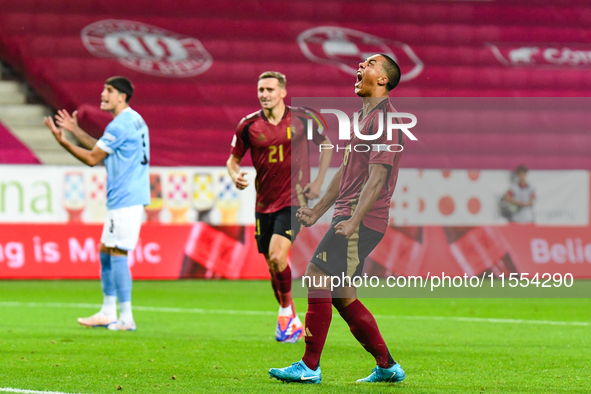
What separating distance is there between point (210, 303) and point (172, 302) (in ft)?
1.45

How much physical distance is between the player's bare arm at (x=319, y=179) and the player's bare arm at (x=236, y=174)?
0.49m

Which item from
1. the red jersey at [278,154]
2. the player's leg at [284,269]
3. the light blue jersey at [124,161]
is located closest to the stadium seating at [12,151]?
the light blue jersey at [124,161]

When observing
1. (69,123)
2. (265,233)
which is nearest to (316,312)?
(265,233)

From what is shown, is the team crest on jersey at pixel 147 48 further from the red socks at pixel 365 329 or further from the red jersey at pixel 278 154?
the red socks at pixel 365 329

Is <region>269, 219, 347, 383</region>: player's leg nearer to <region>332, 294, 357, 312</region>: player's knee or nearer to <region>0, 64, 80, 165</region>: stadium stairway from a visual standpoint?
<region>332, 294, 357, 312</region>: player's knee

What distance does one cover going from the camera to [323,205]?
4480mm

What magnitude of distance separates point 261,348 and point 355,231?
1970mm

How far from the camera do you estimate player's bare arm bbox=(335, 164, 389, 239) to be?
4.16 metres

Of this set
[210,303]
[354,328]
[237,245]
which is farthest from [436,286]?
[354,328]

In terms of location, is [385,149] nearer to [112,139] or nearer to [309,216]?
[309,216]

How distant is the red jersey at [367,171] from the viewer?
4.19 m

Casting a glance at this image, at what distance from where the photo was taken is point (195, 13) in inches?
729

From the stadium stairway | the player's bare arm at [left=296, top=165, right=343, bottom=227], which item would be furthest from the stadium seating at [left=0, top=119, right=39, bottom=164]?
the player's bare arm at [left=296, top=165, right=343, bottom=227]

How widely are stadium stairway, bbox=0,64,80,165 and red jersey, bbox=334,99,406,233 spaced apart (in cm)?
1346
